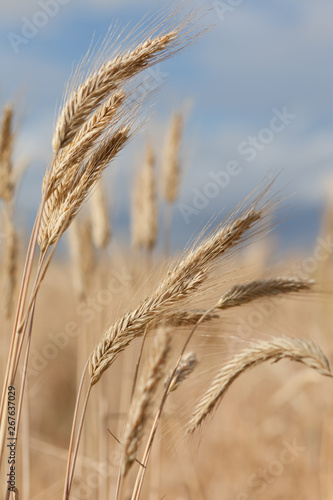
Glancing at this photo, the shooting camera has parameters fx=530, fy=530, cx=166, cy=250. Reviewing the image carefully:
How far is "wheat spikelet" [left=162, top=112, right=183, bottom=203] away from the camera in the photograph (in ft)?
9.36

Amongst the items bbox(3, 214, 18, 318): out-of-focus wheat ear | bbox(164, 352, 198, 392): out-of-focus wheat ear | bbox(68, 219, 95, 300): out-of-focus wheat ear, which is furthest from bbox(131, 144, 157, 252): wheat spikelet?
bbox(164, 352, 198, 392): out-of-focus wheat ear

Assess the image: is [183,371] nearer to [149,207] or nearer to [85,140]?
[85,140]

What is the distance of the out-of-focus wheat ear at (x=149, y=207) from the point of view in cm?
272

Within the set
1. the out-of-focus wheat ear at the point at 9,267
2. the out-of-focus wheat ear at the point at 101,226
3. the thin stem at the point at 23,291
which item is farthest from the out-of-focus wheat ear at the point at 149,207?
the thin stem at the point at 23,291

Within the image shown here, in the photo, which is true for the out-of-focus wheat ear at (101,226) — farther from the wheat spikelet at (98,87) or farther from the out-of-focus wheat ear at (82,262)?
the wheat spikelet at (98,87)

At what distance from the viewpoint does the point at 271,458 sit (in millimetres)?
3568

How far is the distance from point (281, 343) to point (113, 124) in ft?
2.09

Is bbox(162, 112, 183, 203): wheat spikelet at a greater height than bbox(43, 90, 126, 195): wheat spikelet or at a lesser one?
greater

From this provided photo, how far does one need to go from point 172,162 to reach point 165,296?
181cm

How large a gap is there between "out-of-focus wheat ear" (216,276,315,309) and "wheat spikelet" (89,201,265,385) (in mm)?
97

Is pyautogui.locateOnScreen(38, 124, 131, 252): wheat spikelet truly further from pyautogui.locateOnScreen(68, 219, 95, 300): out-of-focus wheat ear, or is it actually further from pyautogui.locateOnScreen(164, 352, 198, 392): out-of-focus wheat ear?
pyautogui.locateOnScreen(68, 219, 95, 300): out-of-focus wheat ear

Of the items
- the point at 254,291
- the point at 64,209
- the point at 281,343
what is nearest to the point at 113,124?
the point at 64,209

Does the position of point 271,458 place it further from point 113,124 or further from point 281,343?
point 113,124

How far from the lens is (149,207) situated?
2.72m
